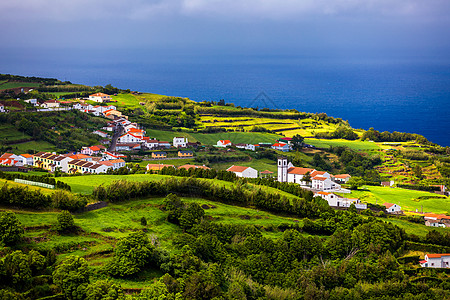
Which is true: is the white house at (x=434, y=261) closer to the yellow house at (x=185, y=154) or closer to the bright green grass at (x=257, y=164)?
the bright green grass at (x=257, y=164)

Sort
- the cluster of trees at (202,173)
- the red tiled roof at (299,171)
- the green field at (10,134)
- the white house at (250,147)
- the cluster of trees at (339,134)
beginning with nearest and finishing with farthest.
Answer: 1. the cluster of trees at (202,173)
2. the red tiled roof at (299,171)
3. the green field at (10,134)
4. the white house at (250,147)
5. the cluster of trees at (339,134)

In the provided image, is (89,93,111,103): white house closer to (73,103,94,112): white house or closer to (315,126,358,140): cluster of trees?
(73,103,94,112): white house

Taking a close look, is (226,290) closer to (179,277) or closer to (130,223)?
(179,277)

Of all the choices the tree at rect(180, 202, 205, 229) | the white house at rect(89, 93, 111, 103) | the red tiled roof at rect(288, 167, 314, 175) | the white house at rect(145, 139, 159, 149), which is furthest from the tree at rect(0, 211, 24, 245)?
the white house at rect(89, 93, 111, 103)

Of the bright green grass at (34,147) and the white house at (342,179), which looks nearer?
the bright green grass at (34,147)

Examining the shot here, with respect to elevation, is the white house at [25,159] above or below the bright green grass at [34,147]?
below

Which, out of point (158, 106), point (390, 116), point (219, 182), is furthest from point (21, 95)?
point (390, 116)

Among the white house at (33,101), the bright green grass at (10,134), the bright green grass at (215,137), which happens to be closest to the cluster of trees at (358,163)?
the bright green grass at (215,137)
